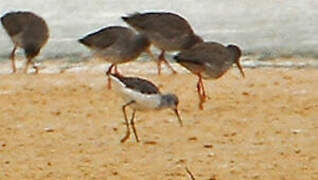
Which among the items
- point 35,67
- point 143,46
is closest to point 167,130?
point 143,46

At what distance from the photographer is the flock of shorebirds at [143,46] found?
8.98 metres

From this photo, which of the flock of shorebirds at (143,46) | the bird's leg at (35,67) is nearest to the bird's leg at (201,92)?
the flock of shorebirds at (143,46)

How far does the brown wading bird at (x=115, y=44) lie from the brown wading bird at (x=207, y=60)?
3.06 ft

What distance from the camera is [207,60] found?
10.6 metres

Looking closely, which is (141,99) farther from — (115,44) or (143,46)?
(143,46)

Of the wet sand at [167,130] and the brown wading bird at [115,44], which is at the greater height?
the wet sand at [167,130]

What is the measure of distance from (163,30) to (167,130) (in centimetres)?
313

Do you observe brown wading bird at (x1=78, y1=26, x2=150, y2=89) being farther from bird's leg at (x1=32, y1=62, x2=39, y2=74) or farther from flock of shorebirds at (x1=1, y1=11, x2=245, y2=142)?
bird's leg at (x1=32, y1=62, x2=39, y2=74)

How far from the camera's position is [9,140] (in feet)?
28.7

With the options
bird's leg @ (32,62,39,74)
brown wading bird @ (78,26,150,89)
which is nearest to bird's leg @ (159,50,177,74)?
brown wading bird @ (78,26,150,89)

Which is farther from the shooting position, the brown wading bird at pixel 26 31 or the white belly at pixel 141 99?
the brown wading bird at pixel 26 31

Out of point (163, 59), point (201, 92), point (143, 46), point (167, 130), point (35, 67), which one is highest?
point (167, 130)

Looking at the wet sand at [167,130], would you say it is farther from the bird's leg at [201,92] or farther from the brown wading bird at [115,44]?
the brown wading bird at [115,44]

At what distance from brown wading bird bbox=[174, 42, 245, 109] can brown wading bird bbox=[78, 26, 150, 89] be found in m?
0.93
